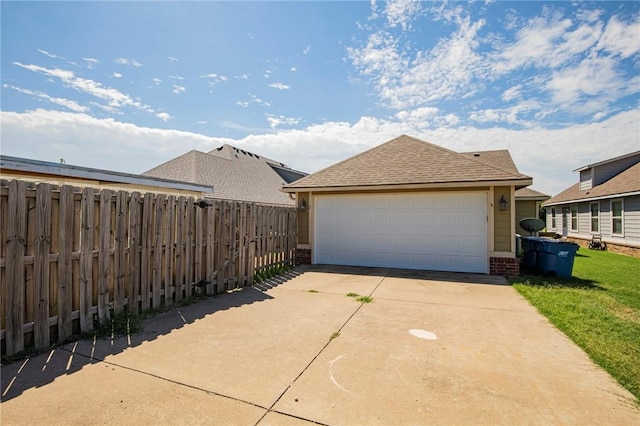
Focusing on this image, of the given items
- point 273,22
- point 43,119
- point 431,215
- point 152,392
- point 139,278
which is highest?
point 273,22

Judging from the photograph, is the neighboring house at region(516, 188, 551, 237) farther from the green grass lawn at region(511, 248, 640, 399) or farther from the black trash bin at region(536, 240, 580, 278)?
the black trash bin at region(536, 240, 580, 278)

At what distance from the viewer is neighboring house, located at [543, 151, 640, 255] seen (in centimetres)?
1294

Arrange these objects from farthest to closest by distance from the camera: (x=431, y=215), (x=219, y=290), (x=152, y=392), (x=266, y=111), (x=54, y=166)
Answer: (x=266, y=111), (x=431, y=215), (x=54, y=166), (x=219, y=290), (x=152, y=392)

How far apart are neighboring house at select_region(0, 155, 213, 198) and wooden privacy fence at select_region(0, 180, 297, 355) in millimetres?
2272

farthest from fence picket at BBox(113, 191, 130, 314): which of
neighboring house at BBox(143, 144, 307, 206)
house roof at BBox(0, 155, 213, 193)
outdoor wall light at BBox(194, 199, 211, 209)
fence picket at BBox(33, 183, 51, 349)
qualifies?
neighboring house at BBox(143, 144, 307, 206)

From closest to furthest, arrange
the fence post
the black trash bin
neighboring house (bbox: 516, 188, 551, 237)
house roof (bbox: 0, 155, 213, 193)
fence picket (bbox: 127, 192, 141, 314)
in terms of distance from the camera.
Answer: the fence post < fence picket (bbox: 127, 192, 141, 314) < house roof (bbox: 0, 155, 213, 193) < the black trash bin < neighboring house (bbox: 516, 188, 551, 237)

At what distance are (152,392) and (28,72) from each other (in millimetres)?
11755

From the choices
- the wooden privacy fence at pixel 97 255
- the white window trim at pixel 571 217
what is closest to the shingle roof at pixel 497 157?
the white window trim at pixel 571 217

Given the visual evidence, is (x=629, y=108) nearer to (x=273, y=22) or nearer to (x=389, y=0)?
(x=389, y=0)

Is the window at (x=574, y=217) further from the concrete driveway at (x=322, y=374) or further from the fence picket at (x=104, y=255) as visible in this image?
the fence picket at (x=104, y=255)

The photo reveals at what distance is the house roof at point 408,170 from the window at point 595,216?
36.1 ft

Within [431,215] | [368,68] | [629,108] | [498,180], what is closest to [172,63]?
[368,68]

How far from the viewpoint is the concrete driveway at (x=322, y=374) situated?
2338 millimetres

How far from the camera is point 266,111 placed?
42.9 ft
